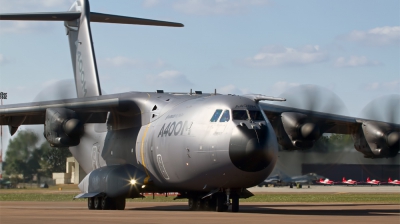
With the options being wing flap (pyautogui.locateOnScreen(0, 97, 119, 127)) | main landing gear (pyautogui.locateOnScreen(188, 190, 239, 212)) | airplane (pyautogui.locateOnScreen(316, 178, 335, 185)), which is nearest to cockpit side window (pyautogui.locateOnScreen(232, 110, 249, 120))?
main landing gear (pyautogui.locateOnScreen(188, 190, 239, 212))

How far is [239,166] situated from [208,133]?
5.28ft

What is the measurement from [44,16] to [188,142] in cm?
1157

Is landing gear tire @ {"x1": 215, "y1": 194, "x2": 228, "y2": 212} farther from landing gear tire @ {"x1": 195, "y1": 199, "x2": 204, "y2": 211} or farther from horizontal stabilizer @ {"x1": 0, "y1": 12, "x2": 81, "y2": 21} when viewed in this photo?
horizontal stabilizer @ {"x1": 0, "y1": 12, "x2": 81, "y2": 21}

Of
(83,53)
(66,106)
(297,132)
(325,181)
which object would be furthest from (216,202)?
(325,181)

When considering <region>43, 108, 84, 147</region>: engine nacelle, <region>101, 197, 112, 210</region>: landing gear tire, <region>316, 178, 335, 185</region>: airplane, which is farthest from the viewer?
<region>316, 178, 335, 185</region>: airplane

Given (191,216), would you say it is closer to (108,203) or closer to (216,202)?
(216,202)

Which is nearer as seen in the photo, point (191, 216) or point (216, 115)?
point (191, 216)

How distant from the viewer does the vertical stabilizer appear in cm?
3084

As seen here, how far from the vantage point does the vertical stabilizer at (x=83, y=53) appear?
3084 centimetres

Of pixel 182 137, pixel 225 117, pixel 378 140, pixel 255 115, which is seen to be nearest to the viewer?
pixel 225 117

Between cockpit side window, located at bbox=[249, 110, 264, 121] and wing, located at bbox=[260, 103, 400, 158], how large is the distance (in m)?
3.05

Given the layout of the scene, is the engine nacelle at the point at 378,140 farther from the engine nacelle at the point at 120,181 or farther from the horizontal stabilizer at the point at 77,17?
the horizontal stabilizer at the point at 77,17

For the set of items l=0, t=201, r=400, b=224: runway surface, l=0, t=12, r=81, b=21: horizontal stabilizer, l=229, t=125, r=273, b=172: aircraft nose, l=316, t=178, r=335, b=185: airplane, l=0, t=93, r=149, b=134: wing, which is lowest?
l=0, t=201, r=400, b=224: runway surface

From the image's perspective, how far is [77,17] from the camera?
32000 mm
